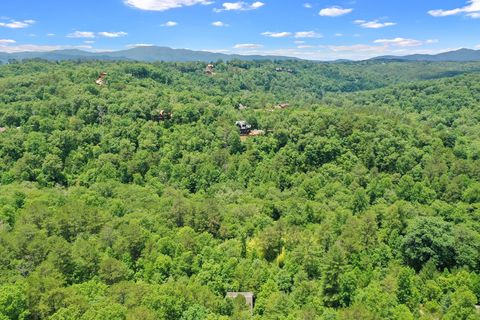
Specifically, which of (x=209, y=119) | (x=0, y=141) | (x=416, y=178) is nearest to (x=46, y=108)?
(x=0, y=141)

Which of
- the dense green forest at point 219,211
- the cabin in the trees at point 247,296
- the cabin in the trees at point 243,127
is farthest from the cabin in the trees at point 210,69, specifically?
the cabin in the trees at point 247,296

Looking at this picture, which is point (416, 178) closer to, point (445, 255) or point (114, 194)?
point (445, 255)

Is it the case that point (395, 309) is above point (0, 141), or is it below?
below

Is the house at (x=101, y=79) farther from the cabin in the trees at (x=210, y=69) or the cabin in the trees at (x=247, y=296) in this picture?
the cabin in the trees at (x=247, y=296)

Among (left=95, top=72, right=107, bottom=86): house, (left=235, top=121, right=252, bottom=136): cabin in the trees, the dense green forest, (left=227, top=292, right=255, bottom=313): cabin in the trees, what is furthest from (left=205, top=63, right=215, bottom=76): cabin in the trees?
(left=227, top=292, right=255, bottom=313): cabin in the trees

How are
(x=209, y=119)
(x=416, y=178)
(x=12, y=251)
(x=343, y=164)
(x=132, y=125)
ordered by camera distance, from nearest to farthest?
(x=12, y=251) < (x=416, y=178) < (x=343, y=164) < (x=132, y=125) < (x=209, y=119)

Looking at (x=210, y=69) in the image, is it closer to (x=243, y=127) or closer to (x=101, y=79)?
(x=101, y=79)

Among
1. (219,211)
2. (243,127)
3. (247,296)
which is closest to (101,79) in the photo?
(243,127)

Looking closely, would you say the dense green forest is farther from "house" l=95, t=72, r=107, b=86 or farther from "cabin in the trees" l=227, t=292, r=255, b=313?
"house" l=95, t=72, r=107, b=86
